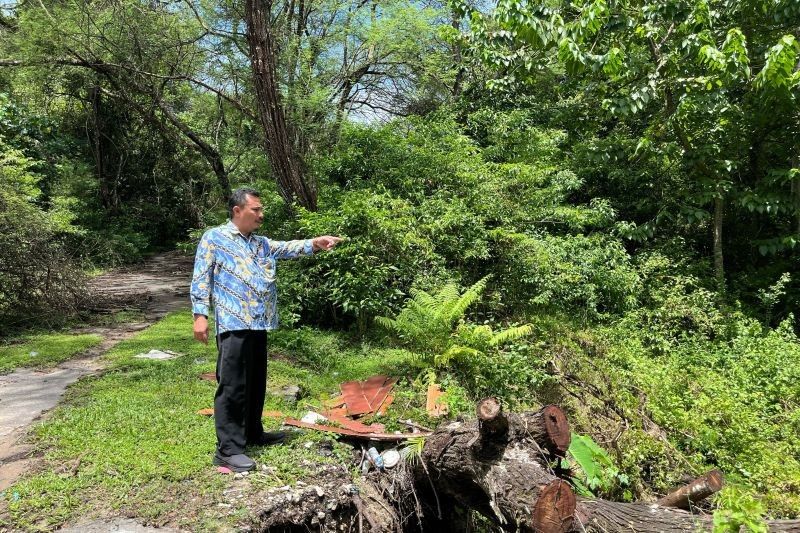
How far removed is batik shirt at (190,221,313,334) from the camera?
356cm

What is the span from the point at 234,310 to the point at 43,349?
435 cm

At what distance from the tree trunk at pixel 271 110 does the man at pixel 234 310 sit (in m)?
4.35

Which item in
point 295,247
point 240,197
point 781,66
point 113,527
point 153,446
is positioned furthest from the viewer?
point 781,66

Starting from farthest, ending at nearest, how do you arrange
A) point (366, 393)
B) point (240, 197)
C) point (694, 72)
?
point (694, 72) < point (366, 393) < point (240, 197)

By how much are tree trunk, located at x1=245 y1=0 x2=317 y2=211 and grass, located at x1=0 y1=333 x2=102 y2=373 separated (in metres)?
3.37

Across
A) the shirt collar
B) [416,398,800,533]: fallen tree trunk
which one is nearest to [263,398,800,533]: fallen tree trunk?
[416,398,800,533]: fallen tree trunk

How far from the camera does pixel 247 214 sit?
3721mm

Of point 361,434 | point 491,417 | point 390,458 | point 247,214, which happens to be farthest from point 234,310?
point 491,417

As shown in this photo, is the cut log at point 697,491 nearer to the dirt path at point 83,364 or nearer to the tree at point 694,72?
the dirt path at point 83,364

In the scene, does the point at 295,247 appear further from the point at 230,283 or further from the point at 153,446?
the point at 153,446

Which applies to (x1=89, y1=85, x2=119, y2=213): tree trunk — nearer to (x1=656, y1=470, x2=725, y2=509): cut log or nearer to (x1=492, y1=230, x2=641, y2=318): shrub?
(x1=492, y1=230, x2=641, y2=318): shrub

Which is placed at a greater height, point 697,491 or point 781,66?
point 781,66

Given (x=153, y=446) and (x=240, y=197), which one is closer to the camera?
(x=240, y=197)

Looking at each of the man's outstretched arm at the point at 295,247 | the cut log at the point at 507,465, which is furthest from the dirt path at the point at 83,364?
the cut log at the point at 507,465
